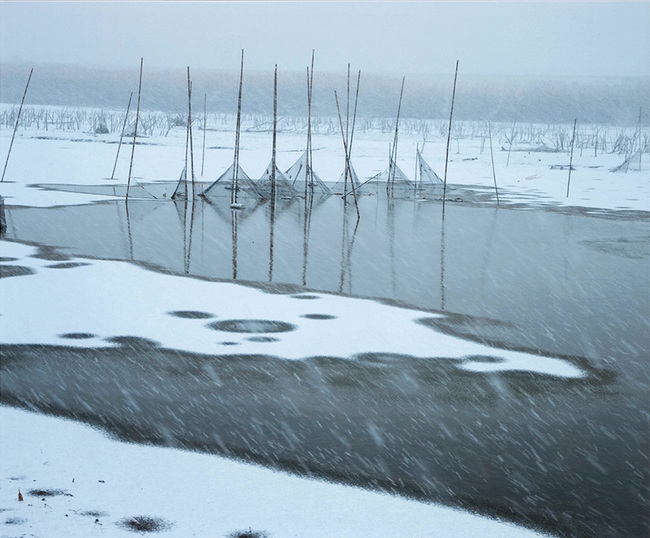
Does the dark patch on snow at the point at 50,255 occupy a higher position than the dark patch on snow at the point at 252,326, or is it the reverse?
the dark patch on snow at the point at 252,326

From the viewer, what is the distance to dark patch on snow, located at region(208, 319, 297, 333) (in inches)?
272

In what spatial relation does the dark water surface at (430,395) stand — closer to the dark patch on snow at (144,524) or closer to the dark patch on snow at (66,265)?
the dark patch on snow at (66,265)

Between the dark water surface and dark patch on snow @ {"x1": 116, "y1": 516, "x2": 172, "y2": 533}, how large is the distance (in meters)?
0.83

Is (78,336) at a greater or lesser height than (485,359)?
lesser

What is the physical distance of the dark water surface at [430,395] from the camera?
416 cm

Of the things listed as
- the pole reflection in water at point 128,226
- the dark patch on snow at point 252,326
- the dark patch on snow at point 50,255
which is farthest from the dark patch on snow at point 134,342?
the pole reflection in water at point 128,226

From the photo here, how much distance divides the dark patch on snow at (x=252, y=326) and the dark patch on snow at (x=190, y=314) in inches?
8.7

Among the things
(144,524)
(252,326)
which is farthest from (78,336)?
(144,524)

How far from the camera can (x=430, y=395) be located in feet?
17.7

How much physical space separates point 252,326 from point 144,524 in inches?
142

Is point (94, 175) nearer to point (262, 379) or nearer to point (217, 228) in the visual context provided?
point (217, 228)

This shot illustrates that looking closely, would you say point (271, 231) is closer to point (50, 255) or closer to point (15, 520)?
point (50, 255)

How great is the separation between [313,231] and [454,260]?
319 cm

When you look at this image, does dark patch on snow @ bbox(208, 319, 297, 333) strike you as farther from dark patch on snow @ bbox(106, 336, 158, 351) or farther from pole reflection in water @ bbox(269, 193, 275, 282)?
pole reflection in water @ bbox(269, 193, 275, 282)
